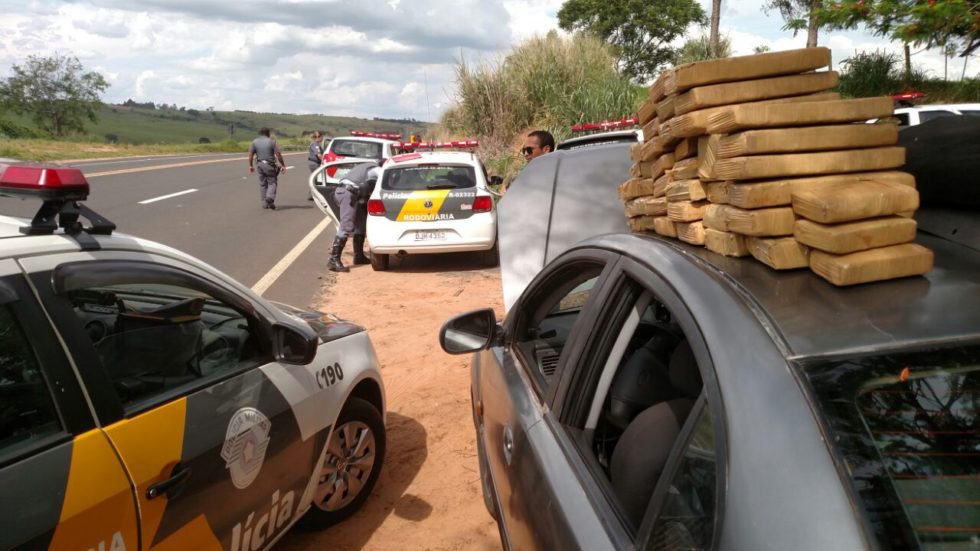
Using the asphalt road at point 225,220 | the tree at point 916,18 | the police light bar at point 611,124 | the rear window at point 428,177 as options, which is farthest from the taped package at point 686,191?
the police light bar at point 611,124

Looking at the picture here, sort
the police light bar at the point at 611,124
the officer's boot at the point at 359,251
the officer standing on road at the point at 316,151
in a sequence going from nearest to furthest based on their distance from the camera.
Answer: the officer's boot at the point at 359,251, the police light bar at the point at 611,124, the officer standing on road at the point at 316,151

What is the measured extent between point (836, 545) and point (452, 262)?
9527mm

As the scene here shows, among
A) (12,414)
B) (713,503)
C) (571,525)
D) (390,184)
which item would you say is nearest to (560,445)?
(571,525)

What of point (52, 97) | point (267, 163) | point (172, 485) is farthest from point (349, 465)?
point (52, 97)

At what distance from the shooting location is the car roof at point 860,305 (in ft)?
4.46

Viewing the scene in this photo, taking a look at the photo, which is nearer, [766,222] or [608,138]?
[766,222]

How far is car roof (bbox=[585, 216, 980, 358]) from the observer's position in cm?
136

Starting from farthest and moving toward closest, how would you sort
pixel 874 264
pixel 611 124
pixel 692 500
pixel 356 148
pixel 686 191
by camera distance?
1. pixel 356 148
2. pixel 611 124
3. pixel 686 191
4. pixel 874 264
5. pixel 692 500

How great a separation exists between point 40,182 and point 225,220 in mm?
12519

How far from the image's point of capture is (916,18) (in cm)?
487

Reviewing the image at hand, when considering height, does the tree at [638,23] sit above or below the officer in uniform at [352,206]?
above

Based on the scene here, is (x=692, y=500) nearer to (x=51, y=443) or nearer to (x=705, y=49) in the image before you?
(x=51, y=443)

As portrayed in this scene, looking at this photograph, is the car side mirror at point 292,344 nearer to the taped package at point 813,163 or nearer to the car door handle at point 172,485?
the car door handle at point 172,485

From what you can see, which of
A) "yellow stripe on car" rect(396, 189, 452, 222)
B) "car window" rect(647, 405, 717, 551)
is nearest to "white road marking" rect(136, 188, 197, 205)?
"yellow stripe on car" rect(396, 189, 452, 222)
